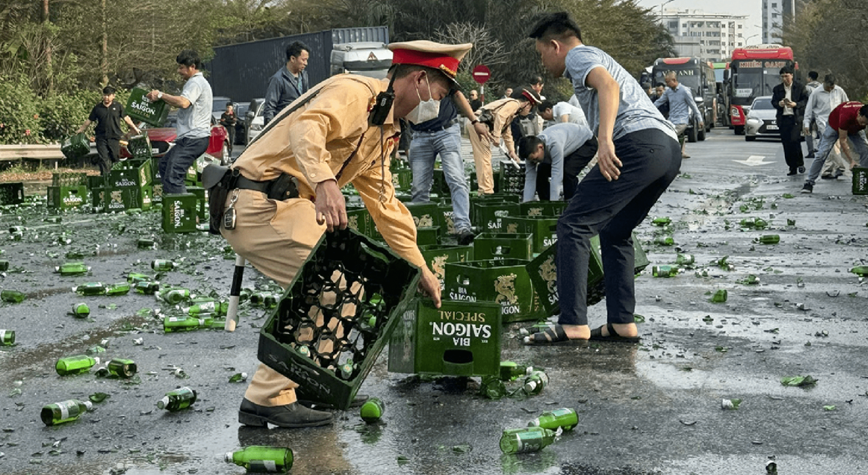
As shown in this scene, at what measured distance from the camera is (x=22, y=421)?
568cm

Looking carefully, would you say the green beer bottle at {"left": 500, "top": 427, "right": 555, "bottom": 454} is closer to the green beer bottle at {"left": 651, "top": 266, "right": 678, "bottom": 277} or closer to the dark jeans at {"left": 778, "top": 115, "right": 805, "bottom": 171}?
the green beer bottle at {"left": 651, "top": 266, "right": 678, "bottom": 277}

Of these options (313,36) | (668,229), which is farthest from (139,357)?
(313,36)

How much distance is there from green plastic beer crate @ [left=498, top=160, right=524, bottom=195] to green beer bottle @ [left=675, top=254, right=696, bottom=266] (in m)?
4.86

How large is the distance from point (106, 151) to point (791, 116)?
45.8 ft

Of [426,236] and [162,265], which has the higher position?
[426,236]

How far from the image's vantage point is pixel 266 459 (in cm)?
479

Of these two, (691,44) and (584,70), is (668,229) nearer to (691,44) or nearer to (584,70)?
(584,70)

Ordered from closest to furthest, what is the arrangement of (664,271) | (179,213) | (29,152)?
(664,271) → (179,213) → (29,152)

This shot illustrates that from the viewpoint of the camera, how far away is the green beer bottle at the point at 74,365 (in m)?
6.71

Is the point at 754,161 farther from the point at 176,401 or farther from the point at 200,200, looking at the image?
the point at 176,401

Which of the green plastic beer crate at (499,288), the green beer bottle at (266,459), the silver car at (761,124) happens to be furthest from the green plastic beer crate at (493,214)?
the silver car at (761,124)

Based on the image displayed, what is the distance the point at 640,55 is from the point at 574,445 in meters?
90.2

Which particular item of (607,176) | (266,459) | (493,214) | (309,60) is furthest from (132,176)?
(309,60)

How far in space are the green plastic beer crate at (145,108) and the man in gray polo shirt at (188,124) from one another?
3.22ft
